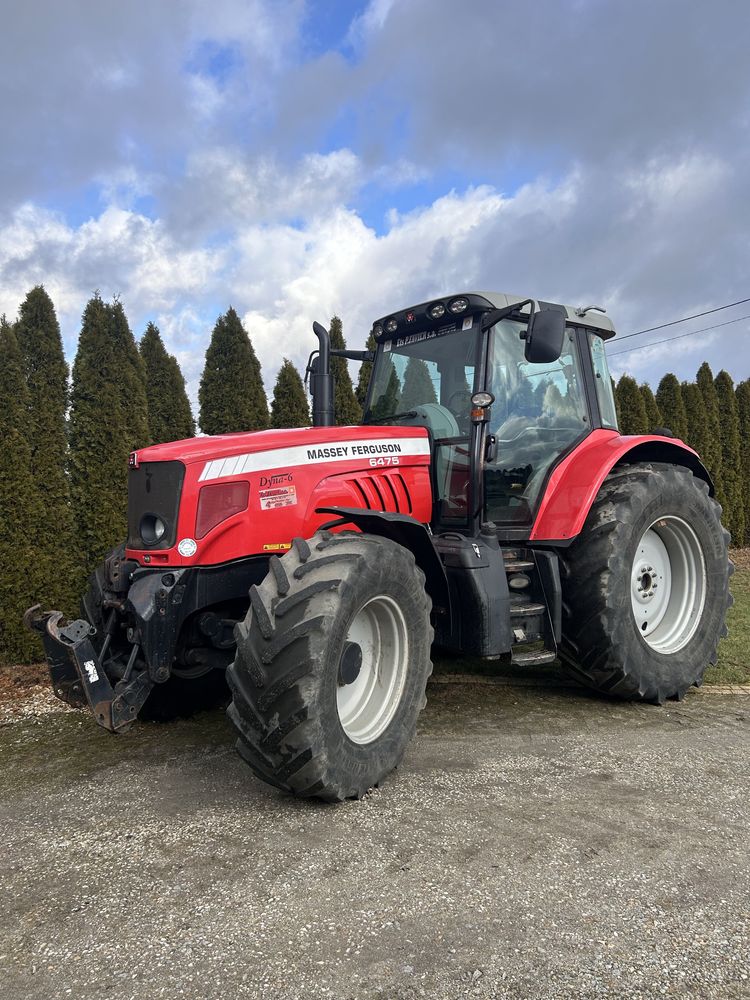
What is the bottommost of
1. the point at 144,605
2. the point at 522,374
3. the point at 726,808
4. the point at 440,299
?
the point at 726,808

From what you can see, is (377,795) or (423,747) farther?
(423,747)

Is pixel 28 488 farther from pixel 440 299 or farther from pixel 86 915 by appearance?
pixel 86 915

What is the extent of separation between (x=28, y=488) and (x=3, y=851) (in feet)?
14.5

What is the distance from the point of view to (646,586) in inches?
185

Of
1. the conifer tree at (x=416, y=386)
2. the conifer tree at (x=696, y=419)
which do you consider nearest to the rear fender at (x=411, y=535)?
the conifer tree at (x=416, y=386)

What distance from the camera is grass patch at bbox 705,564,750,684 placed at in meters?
5.08

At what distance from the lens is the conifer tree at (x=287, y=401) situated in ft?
32.0

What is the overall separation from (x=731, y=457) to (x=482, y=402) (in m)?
12.6

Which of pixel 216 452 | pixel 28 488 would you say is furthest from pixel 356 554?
pixel 28 488

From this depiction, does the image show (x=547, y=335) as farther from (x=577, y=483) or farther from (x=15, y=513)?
(x=15, y=513)

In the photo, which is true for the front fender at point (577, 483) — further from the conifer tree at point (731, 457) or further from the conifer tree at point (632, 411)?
the conifer tree at point (731, 457)

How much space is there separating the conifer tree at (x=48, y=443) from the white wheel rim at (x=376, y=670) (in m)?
4.35

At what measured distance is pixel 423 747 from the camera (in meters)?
3.68

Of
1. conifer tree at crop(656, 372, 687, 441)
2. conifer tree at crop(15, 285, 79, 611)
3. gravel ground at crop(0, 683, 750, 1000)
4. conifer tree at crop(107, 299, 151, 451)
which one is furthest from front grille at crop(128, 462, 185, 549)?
conifer tree at crop(656, 372, 687, 441)
